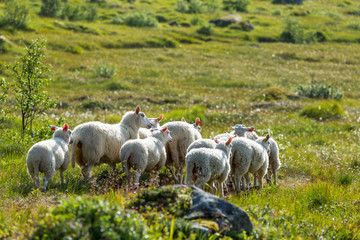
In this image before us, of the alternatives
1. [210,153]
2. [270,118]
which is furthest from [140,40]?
[210,153]

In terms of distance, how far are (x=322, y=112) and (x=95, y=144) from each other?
14704mm

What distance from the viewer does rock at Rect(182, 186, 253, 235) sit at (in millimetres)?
5543

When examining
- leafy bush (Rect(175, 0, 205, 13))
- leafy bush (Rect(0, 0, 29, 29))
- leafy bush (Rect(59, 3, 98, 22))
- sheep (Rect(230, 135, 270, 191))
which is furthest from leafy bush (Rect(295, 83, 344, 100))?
leafy bush (Rect(175, 0, 205, 13))

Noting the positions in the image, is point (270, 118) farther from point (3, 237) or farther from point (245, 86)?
point (3, 237)

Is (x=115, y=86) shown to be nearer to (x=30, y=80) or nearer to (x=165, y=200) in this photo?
(x=30, y=80)

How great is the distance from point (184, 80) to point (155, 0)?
68415mm

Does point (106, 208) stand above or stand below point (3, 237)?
above

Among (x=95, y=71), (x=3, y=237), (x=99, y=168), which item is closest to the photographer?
(x=3, y=237)

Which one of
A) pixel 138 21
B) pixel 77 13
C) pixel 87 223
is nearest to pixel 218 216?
pixel 87 223

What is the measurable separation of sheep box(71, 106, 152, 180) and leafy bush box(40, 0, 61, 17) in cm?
5340

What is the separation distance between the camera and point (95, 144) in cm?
956

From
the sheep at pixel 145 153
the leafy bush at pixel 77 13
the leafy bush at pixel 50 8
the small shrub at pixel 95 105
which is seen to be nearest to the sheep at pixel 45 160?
the sheep at pixel 145 153

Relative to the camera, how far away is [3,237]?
200 inches

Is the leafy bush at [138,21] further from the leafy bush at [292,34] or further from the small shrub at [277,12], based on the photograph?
the small shrub at [277,12]
